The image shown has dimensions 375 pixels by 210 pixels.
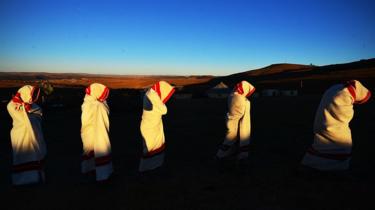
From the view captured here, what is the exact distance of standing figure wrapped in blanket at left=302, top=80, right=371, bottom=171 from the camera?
6.08 m

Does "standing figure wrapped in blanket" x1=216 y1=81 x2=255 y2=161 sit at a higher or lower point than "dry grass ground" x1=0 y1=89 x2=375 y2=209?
higher

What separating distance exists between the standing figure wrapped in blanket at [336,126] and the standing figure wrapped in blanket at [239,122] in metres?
1.47

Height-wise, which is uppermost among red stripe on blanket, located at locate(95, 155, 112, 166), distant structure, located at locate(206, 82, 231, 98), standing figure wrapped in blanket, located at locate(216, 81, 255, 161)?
standing figure wrapped in blanket, located at locate(216, 81, 255, 161)

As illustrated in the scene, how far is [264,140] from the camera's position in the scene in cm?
1052

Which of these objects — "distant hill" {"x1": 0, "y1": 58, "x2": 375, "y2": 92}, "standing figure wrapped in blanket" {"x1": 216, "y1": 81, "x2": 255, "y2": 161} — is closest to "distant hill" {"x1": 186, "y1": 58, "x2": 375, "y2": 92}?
"distant hill" {"x1": 0, "y1": 58, "x2": 375, "y2": 92}

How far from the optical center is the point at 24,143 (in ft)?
21.1

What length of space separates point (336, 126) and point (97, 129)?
463cm

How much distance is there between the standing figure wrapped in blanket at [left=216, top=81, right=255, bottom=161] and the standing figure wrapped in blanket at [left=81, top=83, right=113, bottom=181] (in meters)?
2.51

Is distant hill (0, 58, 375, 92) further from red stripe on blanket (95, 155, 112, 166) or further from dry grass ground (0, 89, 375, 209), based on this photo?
red stripe on blanket (95, 155, 112, 166)

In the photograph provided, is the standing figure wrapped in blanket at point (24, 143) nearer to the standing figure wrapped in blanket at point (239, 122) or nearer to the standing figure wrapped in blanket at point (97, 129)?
the standing figure wrapped in blanket at point (97, 129)

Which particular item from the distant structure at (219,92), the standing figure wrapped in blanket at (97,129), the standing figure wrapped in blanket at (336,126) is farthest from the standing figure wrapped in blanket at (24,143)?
the distant structure at (219,92)

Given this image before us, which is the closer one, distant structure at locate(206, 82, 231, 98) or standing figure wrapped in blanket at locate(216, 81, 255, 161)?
standing figure wrapped in blanket at locate(216, 81, 255, 161)

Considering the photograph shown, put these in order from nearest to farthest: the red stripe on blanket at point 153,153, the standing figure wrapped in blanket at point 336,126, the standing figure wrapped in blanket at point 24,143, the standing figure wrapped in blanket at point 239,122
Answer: the standing figure wrapped in blanket at point 336,126, the standing figure wrapped in blanket at point 24,143, the red stripe on blanket at point 153,153, the standing figure wrapped in blanket at point 239,122

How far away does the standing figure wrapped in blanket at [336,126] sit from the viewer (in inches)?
239
